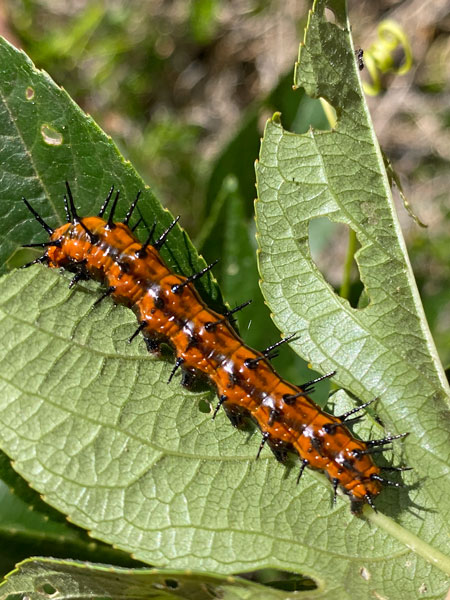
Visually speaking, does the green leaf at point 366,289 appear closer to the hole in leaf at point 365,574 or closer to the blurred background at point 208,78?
the hole in leaf at point 365,574

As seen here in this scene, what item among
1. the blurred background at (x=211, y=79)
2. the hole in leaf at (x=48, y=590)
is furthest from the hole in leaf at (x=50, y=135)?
the blurred background at (x=211, y=79)

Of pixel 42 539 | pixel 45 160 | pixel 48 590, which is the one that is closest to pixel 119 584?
pixel 48 590

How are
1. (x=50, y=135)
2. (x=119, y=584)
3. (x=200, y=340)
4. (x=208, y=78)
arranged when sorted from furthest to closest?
(x=208, y=78), (x=200, y=340), (x=50, y=135), (x=119, y=584)

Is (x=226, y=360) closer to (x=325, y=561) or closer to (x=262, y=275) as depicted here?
(x=262, y=275)

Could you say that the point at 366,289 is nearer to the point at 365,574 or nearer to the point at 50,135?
the point at 365,574

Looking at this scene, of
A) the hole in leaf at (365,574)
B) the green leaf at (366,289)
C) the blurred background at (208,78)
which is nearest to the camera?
the hole in leaf at (365,574)

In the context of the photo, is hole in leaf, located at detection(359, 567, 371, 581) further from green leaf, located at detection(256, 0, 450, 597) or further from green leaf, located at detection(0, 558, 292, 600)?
green leaf, located at detection(0, 558, 292, 600)
